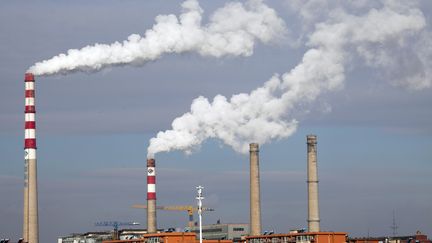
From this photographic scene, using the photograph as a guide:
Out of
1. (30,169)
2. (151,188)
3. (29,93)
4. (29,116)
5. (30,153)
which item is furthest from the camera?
(151,188)

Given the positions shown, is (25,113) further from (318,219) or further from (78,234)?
(78,234)

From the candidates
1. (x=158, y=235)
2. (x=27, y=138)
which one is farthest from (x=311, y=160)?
(x=27, y=138)

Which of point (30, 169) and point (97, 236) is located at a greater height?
point (30, 169)

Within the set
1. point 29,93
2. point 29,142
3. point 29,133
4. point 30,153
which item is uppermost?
point 29,93

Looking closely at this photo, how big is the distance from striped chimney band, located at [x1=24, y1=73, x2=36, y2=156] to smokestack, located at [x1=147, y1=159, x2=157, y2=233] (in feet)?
69.5

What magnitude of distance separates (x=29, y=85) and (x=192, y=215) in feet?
264

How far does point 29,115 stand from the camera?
11744 cm

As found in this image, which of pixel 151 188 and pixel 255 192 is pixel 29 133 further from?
pixel 255 192

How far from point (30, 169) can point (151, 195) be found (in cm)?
2123

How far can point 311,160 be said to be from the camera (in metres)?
122

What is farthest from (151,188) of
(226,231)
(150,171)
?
(226,231)

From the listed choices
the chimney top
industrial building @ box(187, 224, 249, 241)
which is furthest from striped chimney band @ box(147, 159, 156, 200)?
industrial building @ box(187, 224, 249, 241)

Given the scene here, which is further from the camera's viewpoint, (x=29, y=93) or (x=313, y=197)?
(x=313, y=197)

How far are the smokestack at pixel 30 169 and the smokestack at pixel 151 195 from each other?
65.9ft
